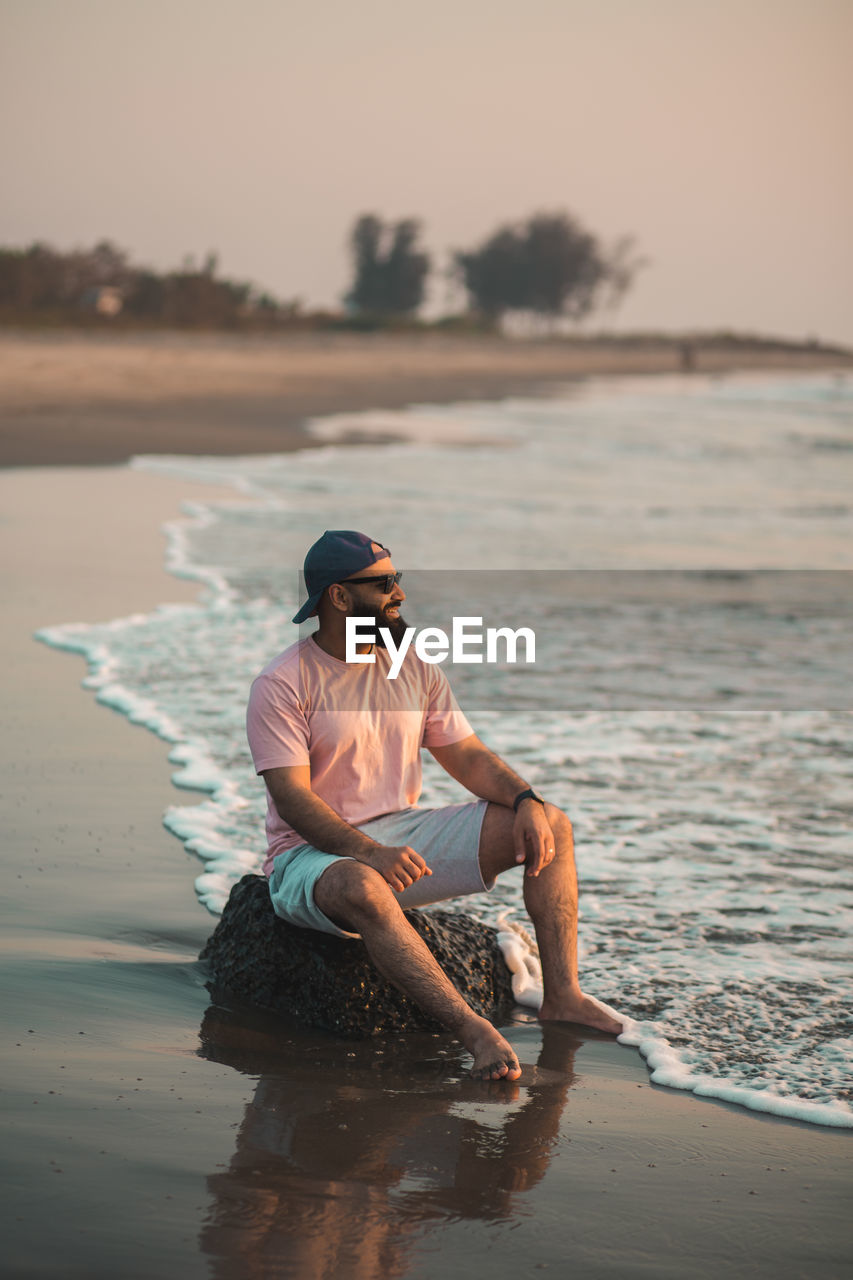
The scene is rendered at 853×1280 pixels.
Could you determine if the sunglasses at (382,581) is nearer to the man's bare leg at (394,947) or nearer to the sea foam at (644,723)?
the man's bare leg at (394,947)

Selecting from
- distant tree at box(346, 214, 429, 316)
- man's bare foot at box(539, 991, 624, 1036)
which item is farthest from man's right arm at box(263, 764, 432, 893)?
distant tree at box(346, 214, 429, 316)

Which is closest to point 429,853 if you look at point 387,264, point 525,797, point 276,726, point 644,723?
point 525,797

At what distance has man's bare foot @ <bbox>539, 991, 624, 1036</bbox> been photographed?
12.9 ft

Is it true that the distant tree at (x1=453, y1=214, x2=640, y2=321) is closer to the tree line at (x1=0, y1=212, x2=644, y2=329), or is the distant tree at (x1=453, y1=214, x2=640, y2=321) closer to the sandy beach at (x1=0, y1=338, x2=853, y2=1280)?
the tree line at (x1=0, y1=212, x2=644, y2=329)

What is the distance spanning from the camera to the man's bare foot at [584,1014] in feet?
12.9

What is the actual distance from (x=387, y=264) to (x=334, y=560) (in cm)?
11880

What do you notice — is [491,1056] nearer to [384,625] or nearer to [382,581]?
[384,625]

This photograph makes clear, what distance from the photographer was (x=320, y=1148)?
3082 mm

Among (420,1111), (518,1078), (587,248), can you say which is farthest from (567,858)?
(587,248)

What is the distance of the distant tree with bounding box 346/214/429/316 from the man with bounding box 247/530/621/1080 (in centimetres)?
11666

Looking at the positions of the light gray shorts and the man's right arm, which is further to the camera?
the light gray shorts

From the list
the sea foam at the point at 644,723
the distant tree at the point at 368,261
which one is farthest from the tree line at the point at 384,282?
the sea foam at the point at 644,723

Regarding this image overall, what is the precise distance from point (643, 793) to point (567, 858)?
245 centimetres

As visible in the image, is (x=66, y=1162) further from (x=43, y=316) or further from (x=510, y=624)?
(x=43, y=316)
